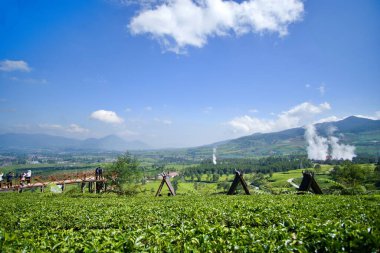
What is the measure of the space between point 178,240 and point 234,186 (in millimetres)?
22354

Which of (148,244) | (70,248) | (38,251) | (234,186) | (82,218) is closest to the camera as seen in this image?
(38,251)

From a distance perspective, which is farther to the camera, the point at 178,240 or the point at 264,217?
the point at 264,217

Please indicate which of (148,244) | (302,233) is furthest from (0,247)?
(302,233)

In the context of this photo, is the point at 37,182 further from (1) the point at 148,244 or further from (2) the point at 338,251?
(2) the point at 338,251

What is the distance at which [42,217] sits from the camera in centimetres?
1175

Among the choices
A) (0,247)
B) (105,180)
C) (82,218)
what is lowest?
(105,180)

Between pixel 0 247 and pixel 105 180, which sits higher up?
pixel 0 247

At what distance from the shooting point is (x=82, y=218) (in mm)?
11094

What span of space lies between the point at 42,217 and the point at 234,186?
1955 centimetres

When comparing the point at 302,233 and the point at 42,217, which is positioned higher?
the point at 302,233

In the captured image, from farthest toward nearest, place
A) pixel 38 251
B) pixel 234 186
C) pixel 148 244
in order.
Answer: pixel 234 186
pixel 148 244
pixel 38 251

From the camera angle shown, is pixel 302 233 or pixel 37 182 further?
pixel 37 182

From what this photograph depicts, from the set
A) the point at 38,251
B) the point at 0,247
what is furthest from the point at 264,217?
the point at 0,247

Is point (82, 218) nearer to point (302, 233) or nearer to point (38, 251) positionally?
point (38, 251)
